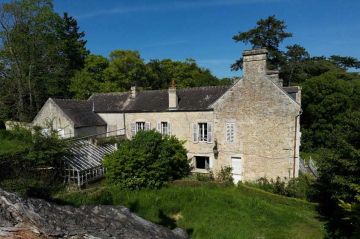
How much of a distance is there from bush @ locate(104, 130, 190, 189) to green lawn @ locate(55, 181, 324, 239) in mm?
752

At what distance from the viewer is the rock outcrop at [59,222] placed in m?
5.56

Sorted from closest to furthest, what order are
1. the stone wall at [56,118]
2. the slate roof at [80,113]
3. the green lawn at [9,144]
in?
the green lawn at [9,144] < the stone wall at [56,118] < the slate roof at [80,113]

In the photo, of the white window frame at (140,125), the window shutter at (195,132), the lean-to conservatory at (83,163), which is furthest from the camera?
the white window frame at (140,125)

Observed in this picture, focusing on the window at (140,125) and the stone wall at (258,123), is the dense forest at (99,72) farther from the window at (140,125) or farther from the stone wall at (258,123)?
the window at (140,125)

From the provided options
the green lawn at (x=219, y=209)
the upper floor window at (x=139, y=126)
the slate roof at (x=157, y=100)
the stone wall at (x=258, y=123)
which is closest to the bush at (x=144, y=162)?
the green lawn at (x=219, y=209)

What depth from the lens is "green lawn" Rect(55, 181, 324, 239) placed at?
13969 millimetres

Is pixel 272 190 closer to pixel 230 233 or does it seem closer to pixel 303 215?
pixel 303 215

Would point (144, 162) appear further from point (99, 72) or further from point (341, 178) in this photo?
point (99, 72)

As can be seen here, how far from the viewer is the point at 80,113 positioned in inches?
1038

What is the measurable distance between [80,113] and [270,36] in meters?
33.0

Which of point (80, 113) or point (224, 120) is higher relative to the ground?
point (80, 113)

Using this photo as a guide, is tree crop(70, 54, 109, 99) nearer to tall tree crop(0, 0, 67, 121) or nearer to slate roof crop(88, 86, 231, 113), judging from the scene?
tall tree crop(0, 0, 67, 121)

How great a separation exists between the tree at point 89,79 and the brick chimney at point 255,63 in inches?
992

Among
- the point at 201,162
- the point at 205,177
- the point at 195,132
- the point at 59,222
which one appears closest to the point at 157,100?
the point at 195,132
